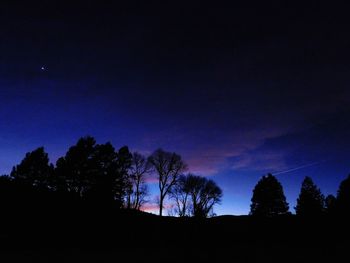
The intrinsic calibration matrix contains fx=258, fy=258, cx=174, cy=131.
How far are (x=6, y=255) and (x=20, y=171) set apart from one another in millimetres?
29736

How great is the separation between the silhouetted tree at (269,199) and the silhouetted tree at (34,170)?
40.8 meters

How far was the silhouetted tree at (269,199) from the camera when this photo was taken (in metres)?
53.1

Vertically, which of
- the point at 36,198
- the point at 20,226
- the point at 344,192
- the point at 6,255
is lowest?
the point at 6,255

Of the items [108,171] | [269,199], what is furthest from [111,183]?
[269,199]

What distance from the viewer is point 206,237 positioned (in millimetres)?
27703

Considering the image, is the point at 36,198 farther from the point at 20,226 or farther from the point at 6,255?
the point at 6,255

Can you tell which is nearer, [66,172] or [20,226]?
[20,226]

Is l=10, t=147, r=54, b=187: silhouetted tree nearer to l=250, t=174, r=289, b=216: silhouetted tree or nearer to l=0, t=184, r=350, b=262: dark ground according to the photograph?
l=0, t=184, r=350, b=262: dark ground

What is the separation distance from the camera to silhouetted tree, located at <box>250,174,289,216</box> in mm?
53062

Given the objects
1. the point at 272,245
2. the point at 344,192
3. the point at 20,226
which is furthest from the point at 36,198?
the point at 344,192

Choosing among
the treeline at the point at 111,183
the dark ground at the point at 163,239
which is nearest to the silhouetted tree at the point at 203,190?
the treeline at the point at 111,183

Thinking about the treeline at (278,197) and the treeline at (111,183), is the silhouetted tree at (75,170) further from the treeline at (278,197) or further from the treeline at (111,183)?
the treeline at (278,197)

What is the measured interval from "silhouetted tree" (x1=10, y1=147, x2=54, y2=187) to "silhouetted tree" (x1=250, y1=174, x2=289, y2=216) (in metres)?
40.8

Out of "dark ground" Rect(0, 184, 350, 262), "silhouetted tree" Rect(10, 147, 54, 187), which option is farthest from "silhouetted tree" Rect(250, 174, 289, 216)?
"silhouetted tree" Rect(10, 147, 54, 187)
